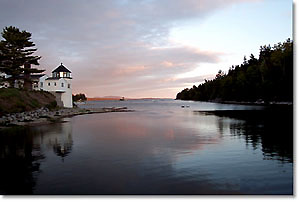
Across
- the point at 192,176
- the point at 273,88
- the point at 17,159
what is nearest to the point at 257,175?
Result: the point at 192,176

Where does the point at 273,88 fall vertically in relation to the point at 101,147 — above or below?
above

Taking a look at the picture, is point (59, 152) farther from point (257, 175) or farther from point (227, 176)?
point (257, 175)

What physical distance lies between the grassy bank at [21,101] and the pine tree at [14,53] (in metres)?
4.09

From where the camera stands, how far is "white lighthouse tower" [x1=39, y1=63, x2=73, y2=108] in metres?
55.2

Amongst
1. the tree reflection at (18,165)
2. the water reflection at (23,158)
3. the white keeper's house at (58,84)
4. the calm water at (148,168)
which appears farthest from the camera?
the white keeper's house at (58,84)

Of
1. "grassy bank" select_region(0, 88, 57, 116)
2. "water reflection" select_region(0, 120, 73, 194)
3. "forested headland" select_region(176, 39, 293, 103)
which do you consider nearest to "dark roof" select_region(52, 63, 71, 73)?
"grassy bank" select_region(0, 88, 57, 116)

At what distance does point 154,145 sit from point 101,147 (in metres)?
3.55

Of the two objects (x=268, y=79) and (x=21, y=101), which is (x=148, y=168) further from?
(x=268, y=79)

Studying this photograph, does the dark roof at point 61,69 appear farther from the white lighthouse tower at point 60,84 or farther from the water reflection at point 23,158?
the water reflection at point 23,158

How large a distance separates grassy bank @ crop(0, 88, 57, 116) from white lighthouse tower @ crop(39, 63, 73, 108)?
6272mm

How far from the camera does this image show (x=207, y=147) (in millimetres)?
14586

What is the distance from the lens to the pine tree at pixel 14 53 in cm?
4038

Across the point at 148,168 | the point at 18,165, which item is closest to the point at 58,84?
the point at 18,165

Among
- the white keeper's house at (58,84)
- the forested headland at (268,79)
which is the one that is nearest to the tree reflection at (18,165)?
the white keeper's house at (58,84)
